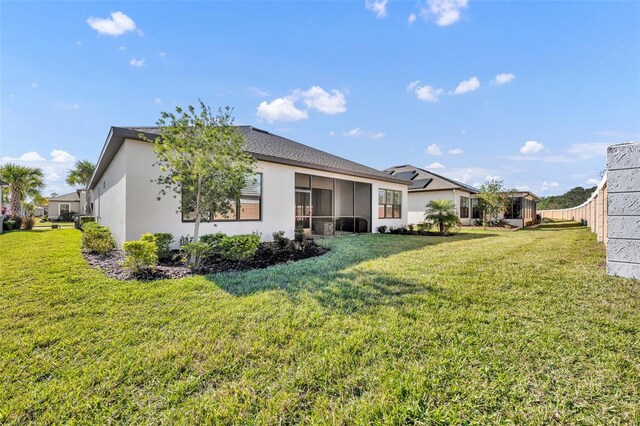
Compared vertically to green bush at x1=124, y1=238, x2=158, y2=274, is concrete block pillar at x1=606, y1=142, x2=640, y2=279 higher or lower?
higher

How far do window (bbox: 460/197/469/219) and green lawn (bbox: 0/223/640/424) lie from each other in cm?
2104

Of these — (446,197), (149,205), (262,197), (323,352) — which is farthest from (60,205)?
(323,352)

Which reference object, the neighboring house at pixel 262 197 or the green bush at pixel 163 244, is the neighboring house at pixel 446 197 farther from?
the green bush at pixel 163 244

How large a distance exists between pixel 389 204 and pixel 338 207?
3174 millimetres

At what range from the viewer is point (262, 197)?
1048cm

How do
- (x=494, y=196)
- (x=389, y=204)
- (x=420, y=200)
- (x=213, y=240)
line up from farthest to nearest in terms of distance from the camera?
(x=420, y=200) < (x=494, y=196) < (x=389, y=204) < (x=213, y=240)

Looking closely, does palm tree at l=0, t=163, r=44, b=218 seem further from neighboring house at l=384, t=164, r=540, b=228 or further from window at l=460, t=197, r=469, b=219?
window at l=460, t=197, r=469, b=219

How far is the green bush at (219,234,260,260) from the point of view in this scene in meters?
7.02

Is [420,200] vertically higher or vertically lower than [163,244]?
higher

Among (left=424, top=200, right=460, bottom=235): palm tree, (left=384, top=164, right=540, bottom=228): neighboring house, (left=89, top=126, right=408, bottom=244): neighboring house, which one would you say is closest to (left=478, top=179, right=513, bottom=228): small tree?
(left=384, top=164, right=540, bottom=228): neighboring house

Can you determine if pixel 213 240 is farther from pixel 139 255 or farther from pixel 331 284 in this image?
pixel 331 284

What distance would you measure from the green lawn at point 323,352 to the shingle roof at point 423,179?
63.0 feet

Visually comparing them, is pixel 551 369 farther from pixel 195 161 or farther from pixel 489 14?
pixel 489 14

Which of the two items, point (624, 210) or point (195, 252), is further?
point (195, 252)
